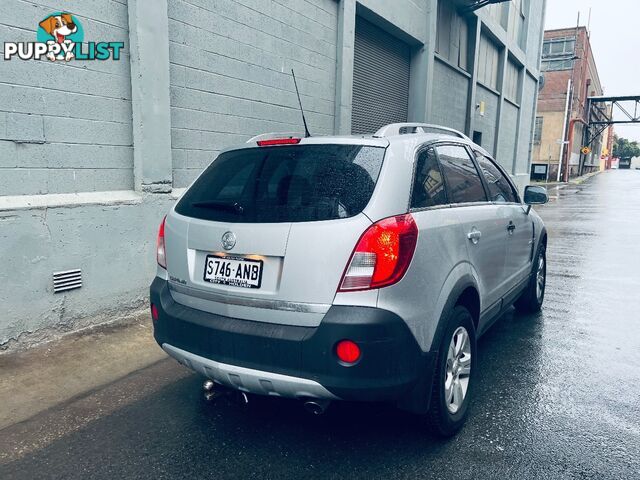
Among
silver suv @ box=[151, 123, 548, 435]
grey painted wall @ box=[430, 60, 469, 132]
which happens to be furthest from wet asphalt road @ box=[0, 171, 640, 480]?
grey painted wall @ box=[430, 60, 469, 132]

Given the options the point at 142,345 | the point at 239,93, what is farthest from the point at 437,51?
the point at 142,345

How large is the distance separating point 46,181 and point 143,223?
995 mm

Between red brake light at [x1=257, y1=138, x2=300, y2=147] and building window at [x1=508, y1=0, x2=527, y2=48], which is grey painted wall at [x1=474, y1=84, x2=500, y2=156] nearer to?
building window at [x1=508, y1=0, x2=527, y2=48]

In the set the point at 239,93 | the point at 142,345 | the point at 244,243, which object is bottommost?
the point at 142,345

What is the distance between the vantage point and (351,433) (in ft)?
9.57

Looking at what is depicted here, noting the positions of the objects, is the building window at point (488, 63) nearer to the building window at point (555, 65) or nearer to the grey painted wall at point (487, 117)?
the grey painted wall at point (487, 117)

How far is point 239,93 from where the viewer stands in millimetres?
6285

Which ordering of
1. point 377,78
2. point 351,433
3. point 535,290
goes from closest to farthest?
point 351,433
point 535,290
point 377,78

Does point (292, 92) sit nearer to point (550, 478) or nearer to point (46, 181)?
point (46, 181)

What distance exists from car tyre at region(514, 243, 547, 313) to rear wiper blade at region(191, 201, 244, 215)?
11.4 ft

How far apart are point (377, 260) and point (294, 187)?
0.61 m

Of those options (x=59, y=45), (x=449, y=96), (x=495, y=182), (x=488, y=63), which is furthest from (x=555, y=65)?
(x=59, y=45)

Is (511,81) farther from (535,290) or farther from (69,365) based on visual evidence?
(69,365)

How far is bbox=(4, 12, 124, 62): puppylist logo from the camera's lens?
13.5 ft
